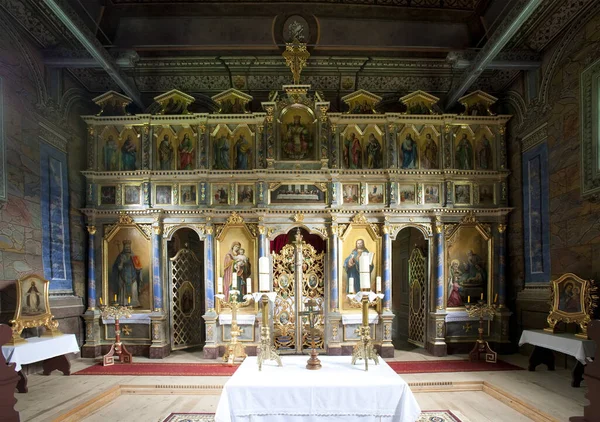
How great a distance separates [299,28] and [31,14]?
4821 mm

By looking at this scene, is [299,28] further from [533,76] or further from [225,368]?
[225,368]

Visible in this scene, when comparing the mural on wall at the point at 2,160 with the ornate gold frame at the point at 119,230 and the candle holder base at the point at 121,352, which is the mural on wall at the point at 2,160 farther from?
the candle holder base at the point at 121,352

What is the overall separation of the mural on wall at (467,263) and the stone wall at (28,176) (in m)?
7.78

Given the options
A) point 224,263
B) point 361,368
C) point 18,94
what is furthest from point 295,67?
point 361,368

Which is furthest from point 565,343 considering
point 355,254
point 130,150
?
point 130,150

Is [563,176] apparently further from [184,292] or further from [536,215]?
[184,292]

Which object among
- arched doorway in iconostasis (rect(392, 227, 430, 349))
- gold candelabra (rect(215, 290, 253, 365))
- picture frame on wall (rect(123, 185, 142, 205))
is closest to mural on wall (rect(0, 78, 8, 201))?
picture frame on wall (rect(123, 185, 142, 205))

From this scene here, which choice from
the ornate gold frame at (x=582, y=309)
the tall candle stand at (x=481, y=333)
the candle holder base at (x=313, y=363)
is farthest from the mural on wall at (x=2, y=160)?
the ornate gold frame at (x=582, y=309)

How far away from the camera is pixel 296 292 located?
28.4 feet

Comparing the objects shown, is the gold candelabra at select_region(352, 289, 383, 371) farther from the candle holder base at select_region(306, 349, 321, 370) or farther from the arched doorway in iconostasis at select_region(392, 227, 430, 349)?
the arched doorway in iconostasis at select_region(392, 227, 430, 349)

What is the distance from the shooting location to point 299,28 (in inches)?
341

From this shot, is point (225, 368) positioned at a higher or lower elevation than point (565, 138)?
lower

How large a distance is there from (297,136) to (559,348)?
19.9ft

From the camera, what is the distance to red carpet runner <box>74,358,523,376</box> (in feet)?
23.7
